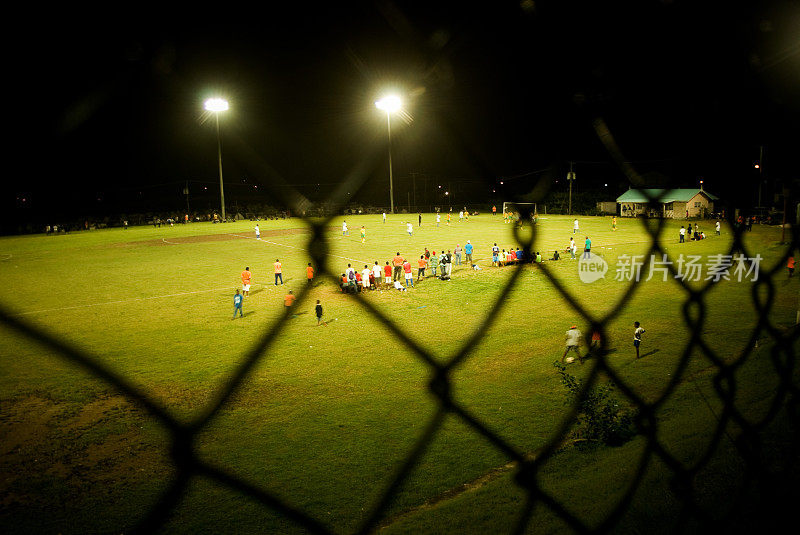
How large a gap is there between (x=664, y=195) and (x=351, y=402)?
609 centimetres

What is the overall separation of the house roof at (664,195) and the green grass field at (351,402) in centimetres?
60

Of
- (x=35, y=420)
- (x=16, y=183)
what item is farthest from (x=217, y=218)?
(x=35, y=420)

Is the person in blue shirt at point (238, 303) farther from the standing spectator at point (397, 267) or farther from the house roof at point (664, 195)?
the house roof at point (664, 195)

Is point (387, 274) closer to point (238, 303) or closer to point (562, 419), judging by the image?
point (238, 303)

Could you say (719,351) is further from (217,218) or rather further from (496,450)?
(217,218)

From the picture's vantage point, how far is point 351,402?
7.95m

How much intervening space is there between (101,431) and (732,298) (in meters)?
15.1

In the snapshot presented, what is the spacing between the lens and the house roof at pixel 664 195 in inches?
106

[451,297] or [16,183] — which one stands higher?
[16,183]

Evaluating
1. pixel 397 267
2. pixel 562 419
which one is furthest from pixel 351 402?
pixel 397 267

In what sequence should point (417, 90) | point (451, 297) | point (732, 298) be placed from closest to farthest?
point (417, 90)
point (732, 298)
point (451, 297)

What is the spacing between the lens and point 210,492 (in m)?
5.60

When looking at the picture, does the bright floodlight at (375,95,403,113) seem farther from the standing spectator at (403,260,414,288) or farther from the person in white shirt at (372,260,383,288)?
the person in white shirt at (372,260,383,288)

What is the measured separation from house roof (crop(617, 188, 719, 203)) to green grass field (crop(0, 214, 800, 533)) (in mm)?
605
